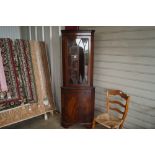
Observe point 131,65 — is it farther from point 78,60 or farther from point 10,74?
point 10,74

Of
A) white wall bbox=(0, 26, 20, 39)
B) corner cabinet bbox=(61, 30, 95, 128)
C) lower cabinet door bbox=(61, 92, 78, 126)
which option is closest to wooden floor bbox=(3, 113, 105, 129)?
lower cabinet door bbox=(61, 92, 78, 126)

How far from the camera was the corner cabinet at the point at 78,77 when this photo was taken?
2117 mm

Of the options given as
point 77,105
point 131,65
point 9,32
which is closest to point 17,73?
point 77,105

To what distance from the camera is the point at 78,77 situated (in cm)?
223

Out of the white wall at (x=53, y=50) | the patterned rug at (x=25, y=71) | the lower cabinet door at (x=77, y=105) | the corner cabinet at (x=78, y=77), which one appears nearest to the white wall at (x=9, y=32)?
the white wall at (x=53, y=50)

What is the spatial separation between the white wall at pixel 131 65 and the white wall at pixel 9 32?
203 cm

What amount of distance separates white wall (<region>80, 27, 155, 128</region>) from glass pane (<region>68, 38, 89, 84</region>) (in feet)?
1.02

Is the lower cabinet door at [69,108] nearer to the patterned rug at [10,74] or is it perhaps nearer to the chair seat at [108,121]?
the chair seat at [108,121]

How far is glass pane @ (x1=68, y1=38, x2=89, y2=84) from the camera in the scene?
2123mm

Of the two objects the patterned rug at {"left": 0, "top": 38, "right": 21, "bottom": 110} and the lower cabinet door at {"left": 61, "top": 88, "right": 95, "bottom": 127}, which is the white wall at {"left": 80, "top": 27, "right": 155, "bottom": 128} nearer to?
the lower cabinet door at {"left": 61, "top": 88, "right": 95, "bottom": 127}

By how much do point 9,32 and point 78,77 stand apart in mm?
2104

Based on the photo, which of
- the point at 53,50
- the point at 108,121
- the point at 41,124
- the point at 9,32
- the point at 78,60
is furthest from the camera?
the point at 9,32

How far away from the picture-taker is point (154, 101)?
6.22ft

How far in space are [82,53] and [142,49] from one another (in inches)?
30.5
